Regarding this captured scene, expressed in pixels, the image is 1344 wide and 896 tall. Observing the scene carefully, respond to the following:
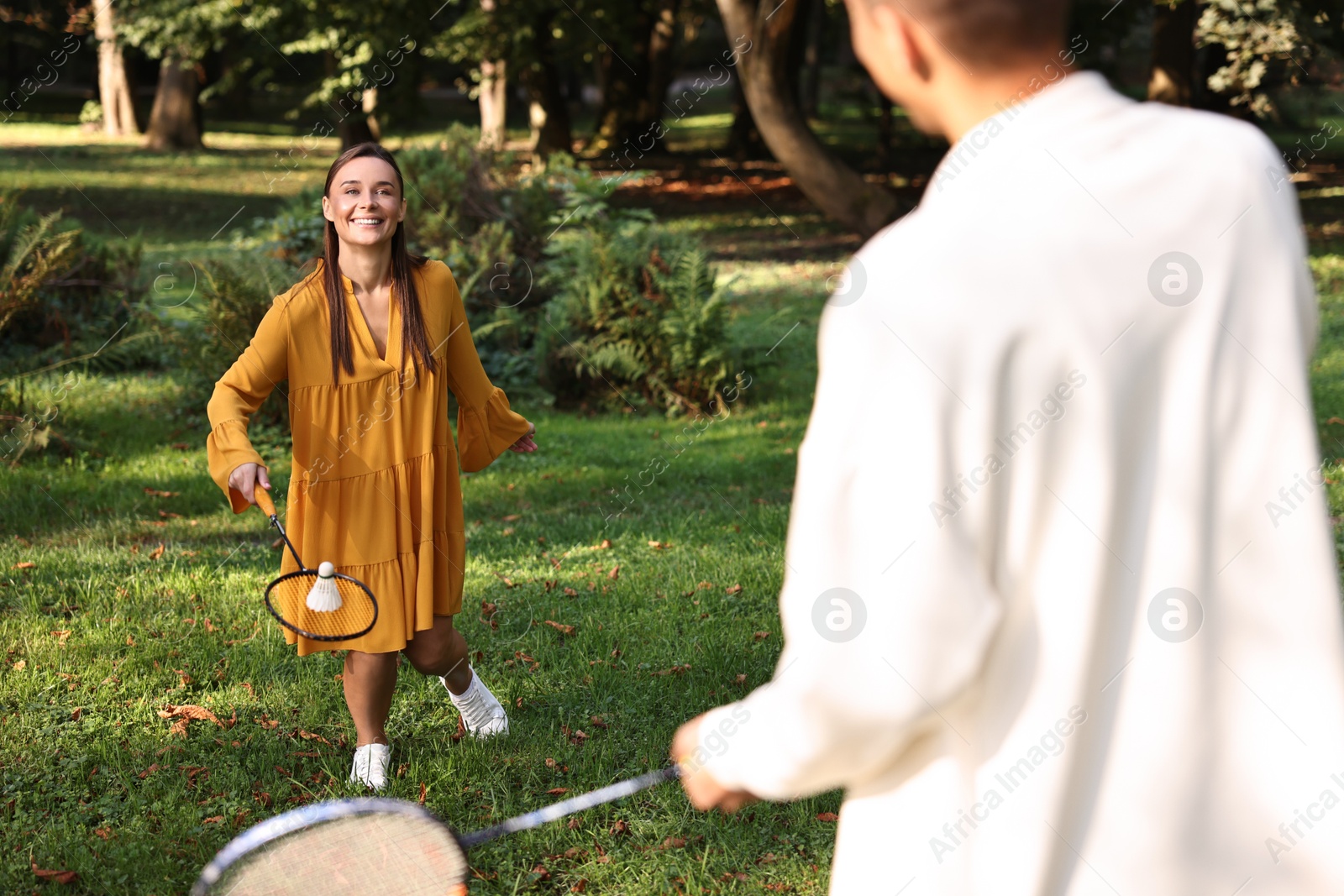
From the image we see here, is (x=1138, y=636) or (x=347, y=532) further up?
(x=1138, y=636)

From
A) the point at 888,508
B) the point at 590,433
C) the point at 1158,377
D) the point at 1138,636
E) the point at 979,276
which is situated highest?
the point at 979,276

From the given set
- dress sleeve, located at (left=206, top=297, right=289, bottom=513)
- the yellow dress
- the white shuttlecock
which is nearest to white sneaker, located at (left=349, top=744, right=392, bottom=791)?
the yellow dress

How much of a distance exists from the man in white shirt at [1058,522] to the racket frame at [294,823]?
2.90 ft

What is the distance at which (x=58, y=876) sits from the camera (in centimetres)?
360

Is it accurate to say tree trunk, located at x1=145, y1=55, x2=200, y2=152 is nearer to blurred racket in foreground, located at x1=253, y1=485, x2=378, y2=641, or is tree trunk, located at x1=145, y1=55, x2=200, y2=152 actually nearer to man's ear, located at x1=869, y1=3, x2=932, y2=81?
blurred racket in foreground, located at x1=253, y1=485, x2=378, y2=641

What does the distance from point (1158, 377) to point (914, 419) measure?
334mm

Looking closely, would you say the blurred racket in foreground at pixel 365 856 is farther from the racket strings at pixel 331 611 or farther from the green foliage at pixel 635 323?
the green foliage at pixel 635 323

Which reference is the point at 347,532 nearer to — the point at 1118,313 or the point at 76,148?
the point at 1118,313

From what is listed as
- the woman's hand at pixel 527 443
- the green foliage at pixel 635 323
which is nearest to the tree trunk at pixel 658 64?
the green foliage at pixel 635 323

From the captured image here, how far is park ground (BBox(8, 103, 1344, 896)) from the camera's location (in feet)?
12.6

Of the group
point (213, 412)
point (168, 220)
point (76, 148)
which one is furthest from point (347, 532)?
point (76, 148)

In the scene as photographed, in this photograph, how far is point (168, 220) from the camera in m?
20.2

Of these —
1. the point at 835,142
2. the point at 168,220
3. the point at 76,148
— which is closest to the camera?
the point at 168,220

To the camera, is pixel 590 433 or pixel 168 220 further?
pixel 168 220
